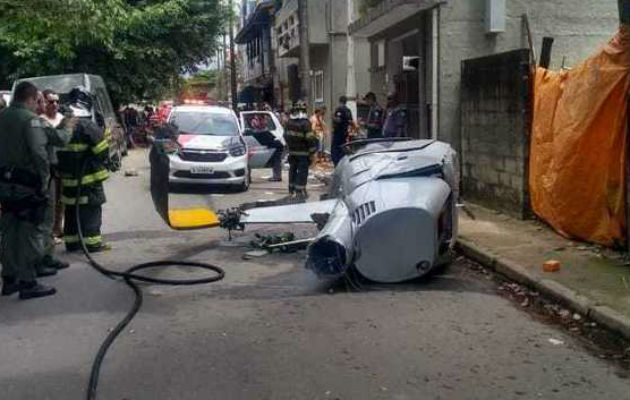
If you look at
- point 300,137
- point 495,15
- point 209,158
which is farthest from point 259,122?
point 495,15


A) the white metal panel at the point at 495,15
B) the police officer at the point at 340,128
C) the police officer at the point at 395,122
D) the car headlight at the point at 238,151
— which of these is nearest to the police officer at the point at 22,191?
the car headlight at the point at 238,151


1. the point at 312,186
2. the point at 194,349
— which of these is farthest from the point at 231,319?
the point at 312,186

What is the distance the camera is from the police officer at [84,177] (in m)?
8.69

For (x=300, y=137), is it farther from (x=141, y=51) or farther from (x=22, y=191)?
(x=141, y=51)

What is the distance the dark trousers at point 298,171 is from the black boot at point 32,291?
23.3ft

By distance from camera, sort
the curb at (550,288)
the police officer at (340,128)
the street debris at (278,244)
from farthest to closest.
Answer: the police officer at (340,128), the street debris at (278,244), the curb at (550,288)

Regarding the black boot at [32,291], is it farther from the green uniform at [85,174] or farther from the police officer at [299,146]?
the police officer at [299,146]

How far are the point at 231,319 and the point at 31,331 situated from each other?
150 centimetres

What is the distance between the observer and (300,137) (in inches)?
540

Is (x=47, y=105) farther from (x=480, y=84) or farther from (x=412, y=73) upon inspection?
(x=412, y=73)

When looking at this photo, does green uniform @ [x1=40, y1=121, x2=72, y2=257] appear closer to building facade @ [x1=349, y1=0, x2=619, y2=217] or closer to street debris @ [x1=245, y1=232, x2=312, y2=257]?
street debris @ [x1=245, y1=232, x2=312, y2=257]

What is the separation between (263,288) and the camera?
7.29 metres

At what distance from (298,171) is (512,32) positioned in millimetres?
4580

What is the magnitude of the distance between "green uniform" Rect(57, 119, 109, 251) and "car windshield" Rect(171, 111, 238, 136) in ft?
22.8
